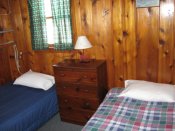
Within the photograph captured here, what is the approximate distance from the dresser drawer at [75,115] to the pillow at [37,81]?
44cm

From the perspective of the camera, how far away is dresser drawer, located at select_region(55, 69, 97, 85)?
2.64m

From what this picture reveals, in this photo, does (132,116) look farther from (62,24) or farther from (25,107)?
(62,24)

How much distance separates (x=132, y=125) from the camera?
6.12 ft

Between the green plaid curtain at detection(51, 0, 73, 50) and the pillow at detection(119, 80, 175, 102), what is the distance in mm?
1184

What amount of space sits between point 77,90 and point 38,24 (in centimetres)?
129

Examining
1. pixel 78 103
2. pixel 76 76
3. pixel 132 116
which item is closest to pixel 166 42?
pixel 132 116

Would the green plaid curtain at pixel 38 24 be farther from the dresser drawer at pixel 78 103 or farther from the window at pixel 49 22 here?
the dresser drawer at pixel 78 103

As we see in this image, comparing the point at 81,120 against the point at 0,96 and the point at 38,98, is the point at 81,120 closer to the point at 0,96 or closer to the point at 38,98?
the point at 38,98

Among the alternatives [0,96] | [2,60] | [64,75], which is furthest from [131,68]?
[2,60]

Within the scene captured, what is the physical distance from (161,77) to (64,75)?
130cm

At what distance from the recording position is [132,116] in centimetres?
201

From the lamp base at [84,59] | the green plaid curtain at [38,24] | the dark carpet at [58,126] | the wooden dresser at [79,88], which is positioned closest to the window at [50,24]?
the green plaid curtain at [38,24]

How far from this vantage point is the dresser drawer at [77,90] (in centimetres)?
269

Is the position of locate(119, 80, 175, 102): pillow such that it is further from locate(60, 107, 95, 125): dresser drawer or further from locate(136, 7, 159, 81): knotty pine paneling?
locate(60, 107, 95, 125): dresser drawer
